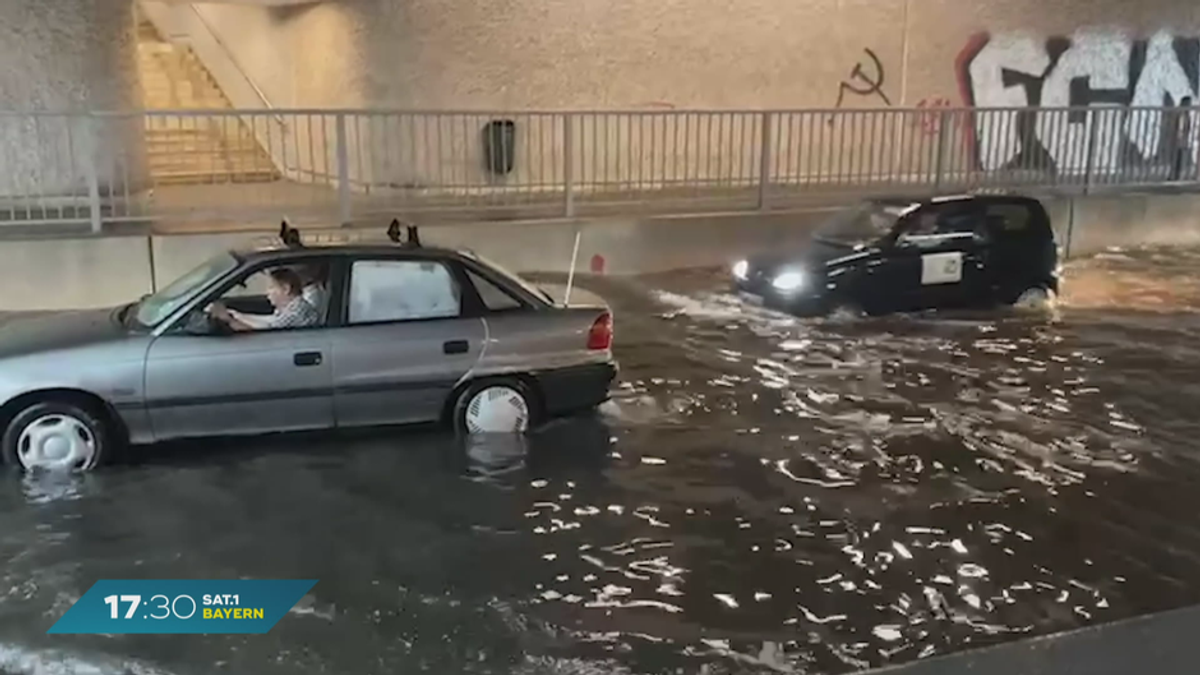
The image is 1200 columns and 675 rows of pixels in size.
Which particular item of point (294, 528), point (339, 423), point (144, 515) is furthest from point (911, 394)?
point (144, 515)

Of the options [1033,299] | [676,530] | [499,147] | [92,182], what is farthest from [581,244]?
[676,530]

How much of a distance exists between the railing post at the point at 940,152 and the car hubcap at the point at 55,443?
1211cm

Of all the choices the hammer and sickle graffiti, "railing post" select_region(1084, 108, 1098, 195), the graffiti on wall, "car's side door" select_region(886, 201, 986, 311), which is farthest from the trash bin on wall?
"railing post" select_region(1084, 108, 1098, 195)

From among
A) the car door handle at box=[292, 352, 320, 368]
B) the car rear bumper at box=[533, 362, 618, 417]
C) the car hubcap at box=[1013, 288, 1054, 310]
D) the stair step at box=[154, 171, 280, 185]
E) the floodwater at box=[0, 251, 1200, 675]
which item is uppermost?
the stair step at box=[154, 171, 280, 185]

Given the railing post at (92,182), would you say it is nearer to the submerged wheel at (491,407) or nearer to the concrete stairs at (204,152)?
the concrete stairs at (204,152)

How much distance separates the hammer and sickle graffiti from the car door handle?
12815 millimetres

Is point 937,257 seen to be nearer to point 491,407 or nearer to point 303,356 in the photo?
point 491,407

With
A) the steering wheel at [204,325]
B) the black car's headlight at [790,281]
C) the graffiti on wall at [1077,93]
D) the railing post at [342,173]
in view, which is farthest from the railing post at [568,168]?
the steering wheel at [204,325]

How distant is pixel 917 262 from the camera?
39.5 feet

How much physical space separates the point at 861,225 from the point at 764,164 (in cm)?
281

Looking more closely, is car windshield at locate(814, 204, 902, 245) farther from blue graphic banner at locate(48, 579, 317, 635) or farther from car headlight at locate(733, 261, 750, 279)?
blue graphic banner at locate(48, 579, 317, 635)

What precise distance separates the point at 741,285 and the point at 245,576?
7.98 meters

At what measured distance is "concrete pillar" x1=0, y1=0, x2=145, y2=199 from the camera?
13.0 meters

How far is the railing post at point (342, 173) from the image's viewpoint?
41.2 ft
